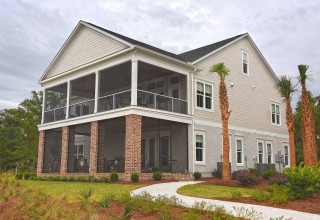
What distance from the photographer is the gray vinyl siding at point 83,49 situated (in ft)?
72.5

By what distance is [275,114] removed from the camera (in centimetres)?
3016

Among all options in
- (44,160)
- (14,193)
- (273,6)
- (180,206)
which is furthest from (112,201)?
(44,160)

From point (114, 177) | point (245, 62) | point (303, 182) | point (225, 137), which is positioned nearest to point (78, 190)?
point (114, 177)

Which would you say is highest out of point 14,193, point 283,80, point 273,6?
point 273,6

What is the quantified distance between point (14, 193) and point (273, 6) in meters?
12.8

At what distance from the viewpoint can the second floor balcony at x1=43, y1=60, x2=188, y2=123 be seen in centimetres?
2080

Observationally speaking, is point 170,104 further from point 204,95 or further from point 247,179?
point 247,179

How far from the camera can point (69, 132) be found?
78.2ft

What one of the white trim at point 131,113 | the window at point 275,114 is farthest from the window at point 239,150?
the window at point 275,114

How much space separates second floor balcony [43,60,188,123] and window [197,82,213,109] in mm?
1201

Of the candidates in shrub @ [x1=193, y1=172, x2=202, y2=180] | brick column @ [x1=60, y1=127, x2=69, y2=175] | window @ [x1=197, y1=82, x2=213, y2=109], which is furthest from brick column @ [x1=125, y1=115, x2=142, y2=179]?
brick column @ [x1=60, y1=127, x2=69, y2=175]

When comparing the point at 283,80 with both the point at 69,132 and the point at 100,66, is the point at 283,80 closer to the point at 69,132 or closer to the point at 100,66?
the point at 100,66

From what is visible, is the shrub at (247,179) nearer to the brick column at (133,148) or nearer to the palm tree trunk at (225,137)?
the palm tree trunk at (225,137)

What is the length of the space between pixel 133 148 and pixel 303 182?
8.94m
